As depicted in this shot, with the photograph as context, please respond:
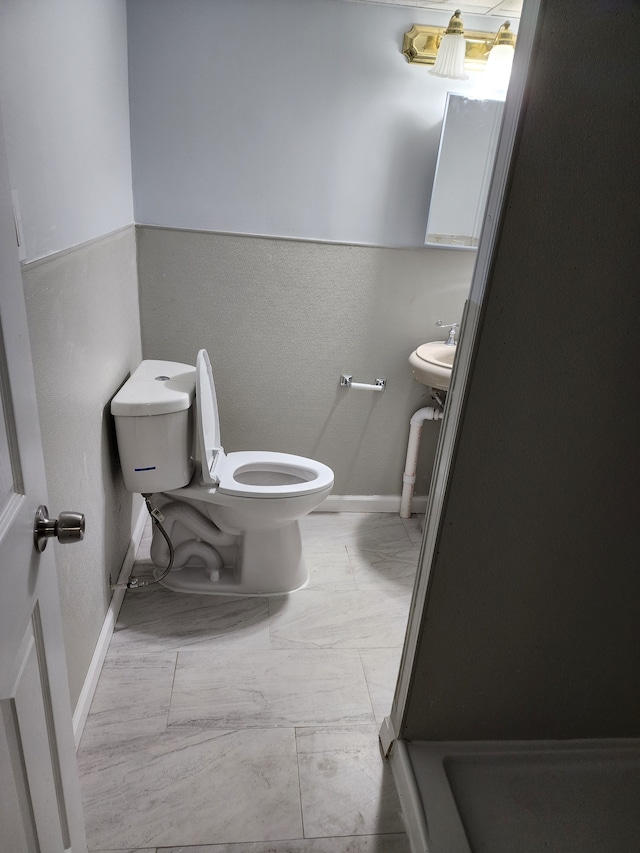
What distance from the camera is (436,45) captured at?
204cm

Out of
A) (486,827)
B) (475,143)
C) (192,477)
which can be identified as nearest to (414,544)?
(192,477)

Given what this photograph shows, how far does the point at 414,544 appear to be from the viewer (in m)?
2.50

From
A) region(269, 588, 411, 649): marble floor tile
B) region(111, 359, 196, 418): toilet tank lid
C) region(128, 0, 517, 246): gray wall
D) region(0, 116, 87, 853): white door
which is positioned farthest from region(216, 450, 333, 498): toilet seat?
region(0, 116, 87, 853): white door

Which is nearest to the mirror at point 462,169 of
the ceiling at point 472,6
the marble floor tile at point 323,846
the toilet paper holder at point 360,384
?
the ceiling at point 472,6

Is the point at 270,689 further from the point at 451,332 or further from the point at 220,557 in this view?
the point at 451,332

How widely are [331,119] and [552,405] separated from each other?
1.52m

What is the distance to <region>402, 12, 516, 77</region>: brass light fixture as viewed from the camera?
2.02 metres

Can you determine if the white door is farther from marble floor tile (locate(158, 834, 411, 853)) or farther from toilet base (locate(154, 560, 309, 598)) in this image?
toilet base (locate(154, 560, 309, 598))

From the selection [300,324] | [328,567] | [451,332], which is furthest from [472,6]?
[328,567]

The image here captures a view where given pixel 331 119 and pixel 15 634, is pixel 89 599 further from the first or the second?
pixel 331 119

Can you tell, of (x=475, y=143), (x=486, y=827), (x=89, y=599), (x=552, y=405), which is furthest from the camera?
(x=475, y=143)

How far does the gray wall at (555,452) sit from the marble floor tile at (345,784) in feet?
0.49

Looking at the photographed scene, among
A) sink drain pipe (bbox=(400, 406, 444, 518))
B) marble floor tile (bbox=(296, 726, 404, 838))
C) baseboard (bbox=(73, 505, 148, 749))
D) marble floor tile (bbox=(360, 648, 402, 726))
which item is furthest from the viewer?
sink drain pipe (bbox=(400, 406, 444, 518))

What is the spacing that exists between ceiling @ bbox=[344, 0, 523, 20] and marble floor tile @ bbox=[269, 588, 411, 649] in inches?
82.7
